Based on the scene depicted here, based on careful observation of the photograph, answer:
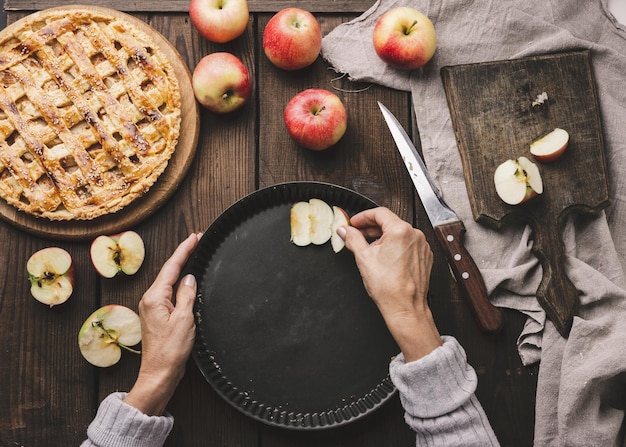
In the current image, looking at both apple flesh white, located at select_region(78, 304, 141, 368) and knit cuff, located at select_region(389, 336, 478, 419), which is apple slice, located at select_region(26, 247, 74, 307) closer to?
apple flesh white, located at select_region(78, 304, 141, 368)

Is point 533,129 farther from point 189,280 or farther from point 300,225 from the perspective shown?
point 189,280

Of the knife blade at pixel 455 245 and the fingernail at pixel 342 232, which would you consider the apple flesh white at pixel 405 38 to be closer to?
the knife blade at pixel 455 245

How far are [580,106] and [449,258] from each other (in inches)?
20.5

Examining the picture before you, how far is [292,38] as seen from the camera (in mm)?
1386

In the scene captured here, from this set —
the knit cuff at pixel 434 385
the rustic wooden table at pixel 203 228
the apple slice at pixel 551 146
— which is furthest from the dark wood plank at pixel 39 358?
the apple slice at pixel 551 146

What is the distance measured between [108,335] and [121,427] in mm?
242

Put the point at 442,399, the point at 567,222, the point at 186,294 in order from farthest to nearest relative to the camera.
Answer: the point at 567,222
the point at 186,294
the point at 442,399

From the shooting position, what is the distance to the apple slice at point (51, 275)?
1385mm

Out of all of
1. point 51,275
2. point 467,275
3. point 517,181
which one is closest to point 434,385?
point 467,275

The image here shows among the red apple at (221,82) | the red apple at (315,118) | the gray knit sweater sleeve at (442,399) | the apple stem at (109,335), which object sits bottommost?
the gray knit sweater sleeve at (442,399)

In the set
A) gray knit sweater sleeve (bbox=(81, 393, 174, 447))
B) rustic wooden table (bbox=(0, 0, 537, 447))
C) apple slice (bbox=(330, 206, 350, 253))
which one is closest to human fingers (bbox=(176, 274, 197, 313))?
rustic wooden table (bbox=(0, 0, 537, 447))

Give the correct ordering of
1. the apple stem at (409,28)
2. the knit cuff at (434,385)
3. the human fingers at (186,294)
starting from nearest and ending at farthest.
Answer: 1. the knit cuff at (434,385)
2. the human fingers at (186,294)
3. the apple stem at (409,28)

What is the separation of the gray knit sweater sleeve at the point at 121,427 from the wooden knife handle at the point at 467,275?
781 mm

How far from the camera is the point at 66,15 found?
1407 millimetres
